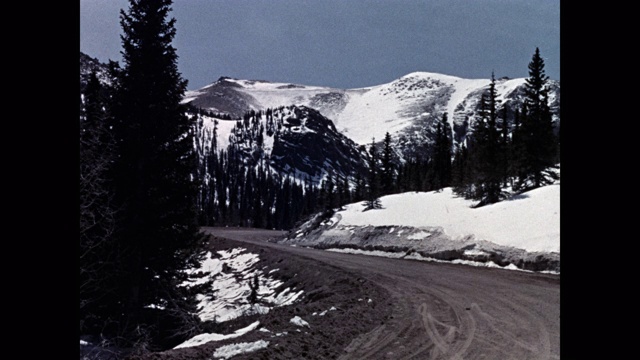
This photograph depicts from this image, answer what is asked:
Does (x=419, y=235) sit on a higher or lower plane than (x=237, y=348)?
lower

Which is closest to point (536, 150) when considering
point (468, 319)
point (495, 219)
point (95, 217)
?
point (495, 219)

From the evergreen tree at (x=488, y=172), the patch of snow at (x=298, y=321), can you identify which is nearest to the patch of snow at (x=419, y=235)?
the evergreen tree at (x=488, y=172)

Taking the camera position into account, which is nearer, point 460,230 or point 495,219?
point 495,219

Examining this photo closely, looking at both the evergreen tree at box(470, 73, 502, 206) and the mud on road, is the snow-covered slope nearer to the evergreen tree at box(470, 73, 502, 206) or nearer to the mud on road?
the evergreen tree at box(470, 73, 502, 206)

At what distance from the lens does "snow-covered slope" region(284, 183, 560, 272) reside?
18.8m

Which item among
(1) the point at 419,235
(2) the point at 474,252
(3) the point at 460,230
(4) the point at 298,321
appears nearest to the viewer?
(4) the point at 298,321

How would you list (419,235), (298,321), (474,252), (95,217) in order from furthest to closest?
(419,235) → (474,252) → (95,217) → (298,321)

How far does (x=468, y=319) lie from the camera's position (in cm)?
958

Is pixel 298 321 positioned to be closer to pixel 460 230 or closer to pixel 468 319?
pixel 468 319

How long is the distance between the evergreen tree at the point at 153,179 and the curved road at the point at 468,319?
287 inches

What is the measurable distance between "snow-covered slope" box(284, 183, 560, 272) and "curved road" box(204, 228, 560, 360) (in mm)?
2527

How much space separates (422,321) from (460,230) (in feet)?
52.5

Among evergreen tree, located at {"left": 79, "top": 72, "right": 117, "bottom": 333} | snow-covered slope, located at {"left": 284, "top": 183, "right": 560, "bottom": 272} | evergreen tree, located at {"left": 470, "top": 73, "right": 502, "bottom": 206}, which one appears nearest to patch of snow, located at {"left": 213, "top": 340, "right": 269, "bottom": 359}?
evergreen tree, located at {"left": 79, "top": 72, "right": 117, "bottom": 333}
